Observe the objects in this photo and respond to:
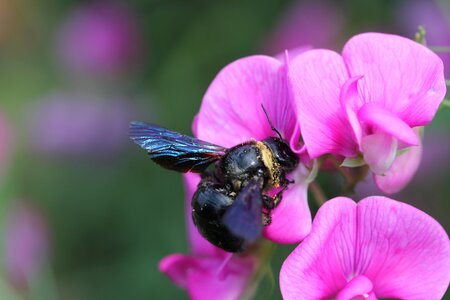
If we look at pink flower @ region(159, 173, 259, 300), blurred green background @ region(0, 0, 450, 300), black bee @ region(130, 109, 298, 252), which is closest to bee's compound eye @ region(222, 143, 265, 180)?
black bee @ region(130, 109, 298, 252)

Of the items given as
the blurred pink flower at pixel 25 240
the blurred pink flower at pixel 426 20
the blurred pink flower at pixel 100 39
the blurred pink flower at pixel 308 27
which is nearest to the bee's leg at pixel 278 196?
the blurred pink flower at pixel 25 240

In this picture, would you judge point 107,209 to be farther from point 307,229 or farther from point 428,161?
point 307,229

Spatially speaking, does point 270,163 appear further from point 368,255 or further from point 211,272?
point 211,272

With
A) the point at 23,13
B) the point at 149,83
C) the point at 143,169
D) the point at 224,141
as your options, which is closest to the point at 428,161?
the point at 143,169

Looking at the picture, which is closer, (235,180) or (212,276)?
(235,180)

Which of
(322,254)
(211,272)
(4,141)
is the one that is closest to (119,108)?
(4,141)

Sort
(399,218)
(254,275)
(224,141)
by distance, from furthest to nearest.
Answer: (254,275) < (224,141) < (399,218)
